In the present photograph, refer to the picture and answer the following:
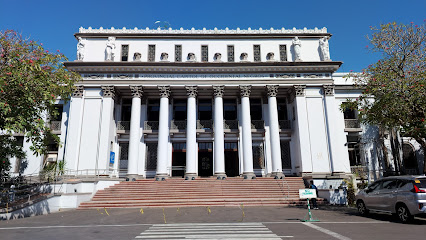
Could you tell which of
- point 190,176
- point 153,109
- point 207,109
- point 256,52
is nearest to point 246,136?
point 207,109

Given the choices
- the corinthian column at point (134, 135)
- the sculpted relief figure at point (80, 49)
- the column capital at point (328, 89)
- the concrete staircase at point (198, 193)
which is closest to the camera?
the concrete staircase at point (198, 193)

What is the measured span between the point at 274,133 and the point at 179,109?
9488 mm

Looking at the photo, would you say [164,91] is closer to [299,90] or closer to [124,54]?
[124,54]

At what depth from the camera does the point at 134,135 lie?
2309cm

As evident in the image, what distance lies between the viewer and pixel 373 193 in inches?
473

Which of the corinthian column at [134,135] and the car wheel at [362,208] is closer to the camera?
the car wheel at [362,208]

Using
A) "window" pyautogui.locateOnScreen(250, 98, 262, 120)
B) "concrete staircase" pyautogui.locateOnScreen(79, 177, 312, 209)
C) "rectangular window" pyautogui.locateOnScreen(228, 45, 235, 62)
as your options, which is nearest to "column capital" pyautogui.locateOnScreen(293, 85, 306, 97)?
"window" pyautogui.locateOnScreen(250, 98, 262, 120)

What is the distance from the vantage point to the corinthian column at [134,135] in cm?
2258

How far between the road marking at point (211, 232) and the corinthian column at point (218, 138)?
13009mm

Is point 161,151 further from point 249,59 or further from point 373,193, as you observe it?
point 373,193

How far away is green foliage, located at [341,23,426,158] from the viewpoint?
1262 centimetres

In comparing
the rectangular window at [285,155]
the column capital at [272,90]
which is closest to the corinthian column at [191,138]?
the column capital at [272,90]

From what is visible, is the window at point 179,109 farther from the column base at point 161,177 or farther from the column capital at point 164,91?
the column base at point 161,177

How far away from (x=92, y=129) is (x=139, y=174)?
5568 mm
